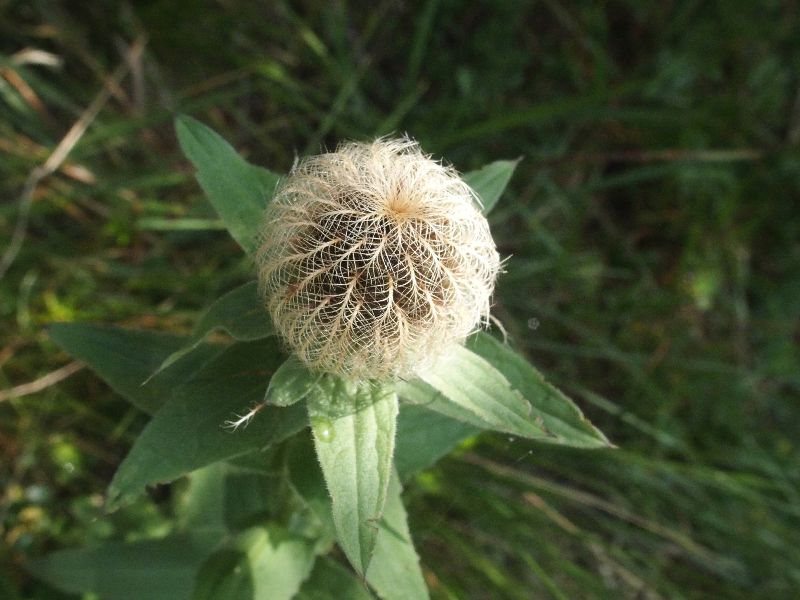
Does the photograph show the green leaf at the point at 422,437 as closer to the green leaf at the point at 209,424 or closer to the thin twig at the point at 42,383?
the green leaf at the point at 209,424

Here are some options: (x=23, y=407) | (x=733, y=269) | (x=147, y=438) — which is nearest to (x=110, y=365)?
(x=147, y=438)

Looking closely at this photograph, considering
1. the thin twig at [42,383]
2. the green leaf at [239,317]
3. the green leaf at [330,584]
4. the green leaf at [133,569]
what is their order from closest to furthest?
the green leaf at [239,317] → the green leaf at [330,584] → the green leaf at [133,569] → the thin twig at [42,383]

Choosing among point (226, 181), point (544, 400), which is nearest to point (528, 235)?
point (544, 400)

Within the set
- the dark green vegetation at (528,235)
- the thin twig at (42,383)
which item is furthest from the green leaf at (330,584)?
the thin twig at (42,383)

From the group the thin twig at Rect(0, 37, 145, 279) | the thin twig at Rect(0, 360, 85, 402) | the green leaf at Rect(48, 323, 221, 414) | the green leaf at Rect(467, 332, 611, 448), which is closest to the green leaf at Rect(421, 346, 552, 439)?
the green leaf at Rect(467, 332, 611, 448)

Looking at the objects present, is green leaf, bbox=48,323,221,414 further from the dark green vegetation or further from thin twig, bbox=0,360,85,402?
thin twig, bbox=0,360,85,402

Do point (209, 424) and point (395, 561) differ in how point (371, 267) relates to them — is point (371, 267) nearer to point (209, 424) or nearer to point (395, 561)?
point (209, 424)

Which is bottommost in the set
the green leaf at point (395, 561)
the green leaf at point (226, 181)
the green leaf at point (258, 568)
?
the green leaf at point (258, 568)
